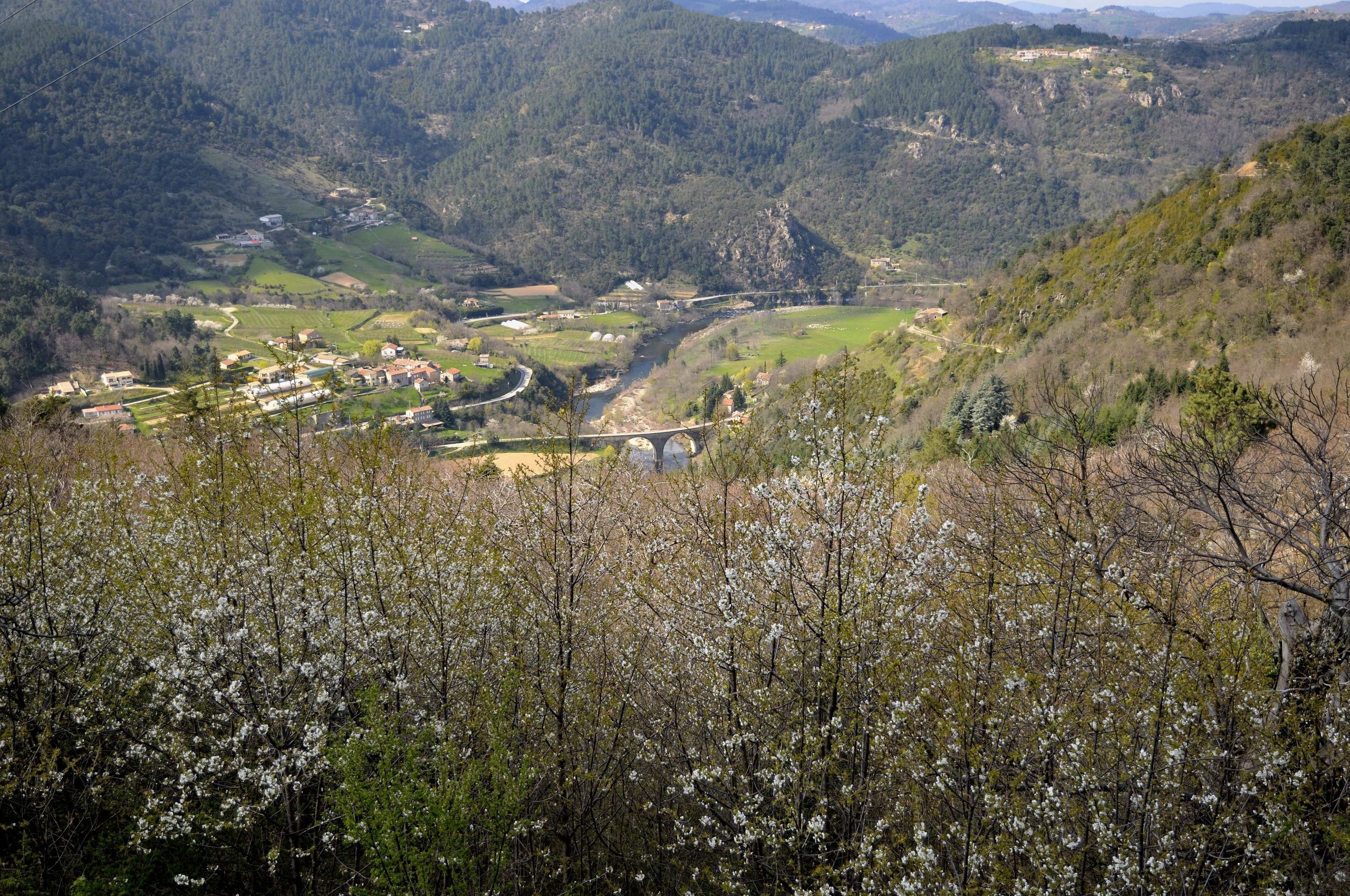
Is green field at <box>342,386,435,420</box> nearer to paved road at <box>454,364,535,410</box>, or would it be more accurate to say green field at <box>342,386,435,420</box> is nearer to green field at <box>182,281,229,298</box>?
paved road at <box>454,364,535,410</box>

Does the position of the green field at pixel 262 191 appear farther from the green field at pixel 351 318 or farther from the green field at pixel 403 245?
the green field at pixel 351 318

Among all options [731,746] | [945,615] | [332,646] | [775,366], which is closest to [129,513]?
[332,646]

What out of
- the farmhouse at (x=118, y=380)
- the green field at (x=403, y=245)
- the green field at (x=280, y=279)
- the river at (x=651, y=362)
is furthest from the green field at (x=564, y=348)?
the green field at (x=403, y=245)

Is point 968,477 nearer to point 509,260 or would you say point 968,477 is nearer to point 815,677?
point 815,677

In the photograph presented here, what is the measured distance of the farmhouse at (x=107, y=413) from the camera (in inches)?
1831

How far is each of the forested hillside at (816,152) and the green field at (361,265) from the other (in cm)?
2808

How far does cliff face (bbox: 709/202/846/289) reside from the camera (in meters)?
144

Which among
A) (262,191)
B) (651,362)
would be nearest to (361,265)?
(262,191)

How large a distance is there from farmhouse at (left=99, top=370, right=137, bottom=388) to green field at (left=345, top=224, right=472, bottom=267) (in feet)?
227

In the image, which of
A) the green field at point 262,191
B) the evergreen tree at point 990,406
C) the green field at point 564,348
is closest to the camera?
the evergreen tree at point 990,406

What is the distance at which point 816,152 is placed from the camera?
189875mm

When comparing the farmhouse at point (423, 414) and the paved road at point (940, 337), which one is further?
the farmhouse at point (423, 414)

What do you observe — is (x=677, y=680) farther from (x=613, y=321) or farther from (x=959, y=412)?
(x=613, y=321)

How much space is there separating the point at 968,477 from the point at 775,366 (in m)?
53.0
